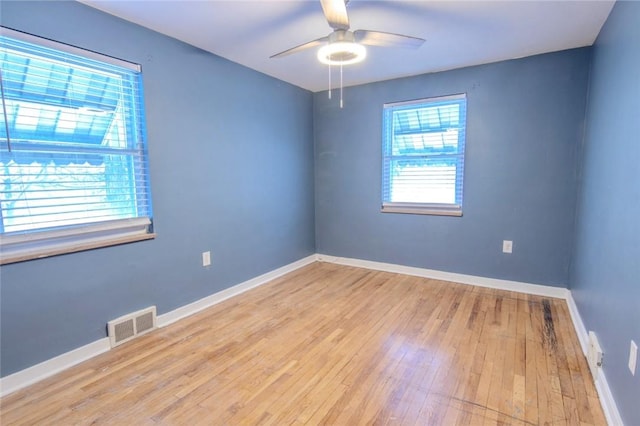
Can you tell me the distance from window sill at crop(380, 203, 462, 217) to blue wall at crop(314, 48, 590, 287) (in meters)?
0.07

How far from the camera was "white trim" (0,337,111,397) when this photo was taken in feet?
5.64

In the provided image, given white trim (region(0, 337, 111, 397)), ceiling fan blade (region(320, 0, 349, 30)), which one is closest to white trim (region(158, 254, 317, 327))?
white trim (region(0, 337, 111, 397))

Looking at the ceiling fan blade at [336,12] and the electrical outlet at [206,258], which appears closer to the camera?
the ceiling fan blade at [336,12]

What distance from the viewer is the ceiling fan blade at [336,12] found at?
159 centimetres

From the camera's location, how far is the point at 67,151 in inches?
75.8

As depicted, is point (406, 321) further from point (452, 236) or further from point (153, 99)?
point (153, 99)

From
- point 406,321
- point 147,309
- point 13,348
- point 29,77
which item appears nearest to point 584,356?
point 406,321

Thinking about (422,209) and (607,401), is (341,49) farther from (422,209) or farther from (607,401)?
(607,401)

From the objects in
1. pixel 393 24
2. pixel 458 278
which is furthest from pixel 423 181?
pixel 393 24

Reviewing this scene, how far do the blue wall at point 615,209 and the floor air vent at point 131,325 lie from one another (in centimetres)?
275

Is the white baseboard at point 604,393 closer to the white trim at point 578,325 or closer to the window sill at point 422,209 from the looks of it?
the white trim at point 578,325

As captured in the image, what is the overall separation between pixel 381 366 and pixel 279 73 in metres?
2.87

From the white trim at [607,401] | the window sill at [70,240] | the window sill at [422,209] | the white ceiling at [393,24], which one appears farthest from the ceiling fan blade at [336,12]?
the white trim at [607,401]

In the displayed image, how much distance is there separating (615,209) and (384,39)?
5.21 feet
